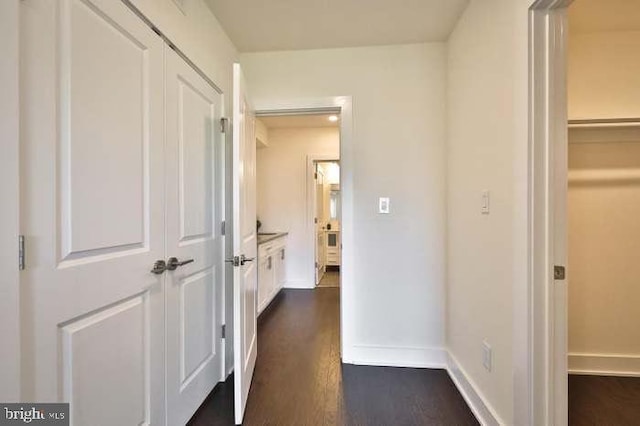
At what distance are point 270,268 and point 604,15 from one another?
11.5ft

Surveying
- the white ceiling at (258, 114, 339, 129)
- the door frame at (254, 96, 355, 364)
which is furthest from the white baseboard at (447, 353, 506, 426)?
the white ceiling at (258, 114, 339, 129)

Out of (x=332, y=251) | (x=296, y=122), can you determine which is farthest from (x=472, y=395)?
(x=332, y=251)

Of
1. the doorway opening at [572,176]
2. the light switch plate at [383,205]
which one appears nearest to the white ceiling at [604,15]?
the doorway opening at [572,176]

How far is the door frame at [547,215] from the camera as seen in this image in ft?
3.91

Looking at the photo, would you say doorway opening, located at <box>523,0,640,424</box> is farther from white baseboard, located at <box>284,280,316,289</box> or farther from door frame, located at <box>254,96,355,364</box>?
white baseboard, located at <box>284,280,316,289</box>

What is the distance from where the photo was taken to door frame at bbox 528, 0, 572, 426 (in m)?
1.19

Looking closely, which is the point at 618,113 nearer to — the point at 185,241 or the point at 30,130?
the point at 185,241

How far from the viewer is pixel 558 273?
3.95 ft

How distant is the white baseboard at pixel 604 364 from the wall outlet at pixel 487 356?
97 cm

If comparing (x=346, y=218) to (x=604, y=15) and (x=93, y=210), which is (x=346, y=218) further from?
(x=604, y=15)

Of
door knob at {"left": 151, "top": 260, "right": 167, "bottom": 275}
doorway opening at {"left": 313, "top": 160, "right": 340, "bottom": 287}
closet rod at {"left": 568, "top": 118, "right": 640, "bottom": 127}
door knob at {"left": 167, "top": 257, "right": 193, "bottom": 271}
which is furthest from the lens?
doorway opening at {"left": 313, "top": 160, "right": 340, "bottom": 287}

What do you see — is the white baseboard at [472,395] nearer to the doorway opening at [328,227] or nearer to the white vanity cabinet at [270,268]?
the white vanity cabinet at [270,268]

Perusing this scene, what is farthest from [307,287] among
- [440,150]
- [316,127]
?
[440,150]

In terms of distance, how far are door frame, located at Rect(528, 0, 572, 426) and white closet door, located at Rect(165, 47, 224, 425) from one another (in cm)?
→ 161
